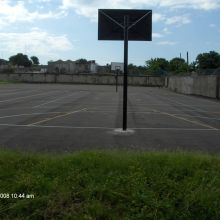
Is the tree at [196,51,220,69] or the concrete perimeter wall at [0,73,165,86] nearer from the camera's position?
the concrete perimeter wall at [0,73,165,86]

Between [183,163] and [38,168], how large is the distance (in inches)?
101

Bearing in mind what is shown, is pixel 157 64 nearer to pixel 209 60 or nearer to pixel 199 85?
pixel 209 60

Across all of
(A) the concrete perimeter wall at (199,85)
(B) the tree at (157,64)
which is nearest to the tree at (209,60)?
(B) the tree at (157,64)

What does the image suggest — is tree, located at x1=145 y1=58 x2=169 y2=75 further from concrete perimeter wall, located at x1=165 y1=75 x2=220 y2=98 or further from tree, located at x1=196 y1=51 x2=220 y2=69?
concrete perimeter wall, located at x1=165 y1=75 x2=220 y2=98

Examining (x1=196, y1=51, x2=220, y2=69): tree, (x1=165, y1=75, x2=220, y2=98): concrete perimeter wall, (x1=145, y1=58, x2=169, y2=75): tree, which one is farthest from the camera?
(x1=145, y1=58, x2=169, y2=75): tree

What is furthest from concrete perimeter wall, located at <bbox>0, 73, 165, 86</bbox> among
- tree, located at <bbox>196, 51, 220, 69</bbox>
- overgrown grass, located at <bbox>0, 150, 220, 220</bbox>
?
overgrown grass, located at <bbox>0, 150, 220, 220</bbox>

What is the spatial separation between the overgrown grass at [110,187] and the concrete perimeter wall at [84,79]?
292 feet

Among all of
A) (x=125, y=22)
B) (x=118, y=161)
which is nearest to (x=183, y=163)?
(x=118, y=161)

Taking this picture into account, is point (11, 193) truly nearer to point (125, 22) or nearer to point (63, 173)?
point (63, 173)

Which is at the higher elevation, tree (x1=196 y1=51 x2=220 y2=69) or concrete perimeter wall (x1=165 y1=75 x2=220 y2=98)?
tree (x1=196 y1=51 x2=220 y2=69)

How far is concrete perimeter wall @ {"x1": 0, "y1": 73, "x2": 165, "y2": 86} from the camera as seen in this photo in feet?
319

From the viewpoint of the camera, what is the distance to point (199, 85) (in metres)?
51.4

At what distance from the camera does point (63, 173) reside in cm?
710

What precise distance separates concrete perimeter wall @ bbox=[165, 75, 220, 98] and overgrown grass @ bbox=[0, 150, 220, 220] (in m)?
37.3
